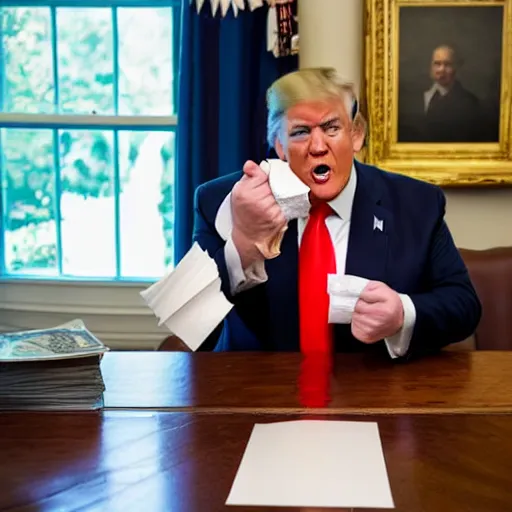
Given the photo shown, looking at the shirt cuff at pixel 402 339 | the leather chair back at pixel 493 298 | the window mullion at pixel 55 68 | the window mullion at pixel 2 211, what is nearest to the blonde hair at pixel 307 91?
the shirt cuff at pixel 402 339

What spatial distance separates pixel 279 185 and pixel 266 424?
56 centimetres

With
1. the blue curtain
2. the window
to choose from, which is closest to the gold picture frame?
the blue curtain

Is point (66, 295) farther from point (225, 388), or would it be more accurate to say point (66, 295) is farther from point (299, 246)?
point (225, 388)

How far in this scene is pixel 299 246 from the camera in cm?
180

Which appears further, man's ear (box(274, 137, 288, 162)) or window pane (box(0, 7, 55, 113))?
window pane (box(0, 7, 55, 113))

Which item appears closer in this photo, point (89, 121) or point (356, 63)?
point (356, 63)

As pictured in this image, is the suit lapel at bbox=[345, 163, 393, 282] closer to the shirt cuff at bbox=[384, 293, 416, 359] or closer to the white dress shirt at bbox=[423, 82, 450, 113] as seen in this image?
the shirt cuff at bbox=[384, 293, 416, 359]

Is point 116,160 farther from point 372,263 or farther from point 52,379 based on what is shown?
point 52,379

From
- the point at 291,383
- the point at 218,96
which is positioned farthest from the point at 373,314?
the point at 218,96

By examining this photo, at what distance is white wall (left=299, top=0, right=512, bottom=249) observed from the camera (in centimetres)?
268

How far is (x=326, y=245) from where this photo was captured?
5.74 ft

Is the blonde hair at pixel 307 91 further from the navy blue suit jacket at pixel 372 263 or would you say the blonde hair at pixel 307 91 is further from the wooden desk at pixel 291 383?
the wooden desk at pixel 291 383

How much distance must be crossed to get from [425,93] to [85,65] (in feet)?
4.28

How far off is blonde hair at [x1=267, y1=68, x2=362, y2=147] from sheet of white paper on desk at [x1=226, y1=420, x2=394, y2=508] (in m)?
0.81
